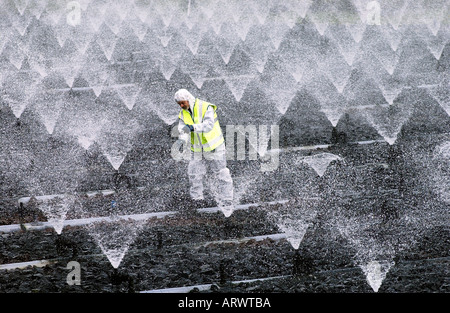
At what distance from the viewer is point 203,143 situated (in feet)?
22.0

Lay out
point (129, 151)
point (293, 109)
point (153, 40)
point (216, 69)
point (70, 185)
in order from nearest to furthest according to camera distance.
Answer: point (70, 185)
point (129, 151)
point (293, 109)
point (216, 69)
point (153, 40)

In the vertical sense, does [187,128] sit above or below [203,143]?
above

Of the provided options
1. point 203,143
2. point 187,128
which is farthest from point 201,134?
point 187,128

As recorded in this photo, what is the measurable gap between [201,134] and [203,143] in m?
0.14

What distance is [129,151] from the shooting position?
898cm

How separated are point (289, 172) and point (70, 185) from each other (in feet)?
11.6

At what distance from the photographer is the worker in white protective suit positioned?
6.38m

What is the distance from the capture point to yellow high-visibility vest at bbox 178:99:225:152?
6.43m

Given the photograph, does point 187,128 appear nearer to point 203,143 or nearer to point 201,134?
point 201,134

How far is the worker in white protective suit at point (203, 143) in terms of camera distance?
6383mm

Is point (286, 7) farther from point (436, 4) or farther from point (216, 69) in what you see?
point (216, 69)

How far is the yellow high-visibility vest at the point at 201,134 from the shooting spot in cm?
643

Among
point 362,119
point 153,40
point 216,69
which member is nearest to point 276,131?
point 362,119

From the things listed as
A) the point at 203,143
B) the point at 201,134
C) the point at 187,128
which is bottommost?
the point at 203,143
